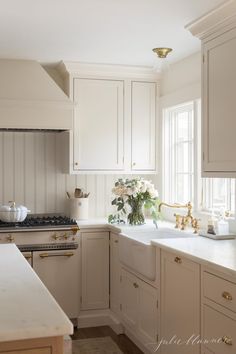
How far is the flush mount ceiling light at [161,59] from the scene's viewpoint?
4004mm

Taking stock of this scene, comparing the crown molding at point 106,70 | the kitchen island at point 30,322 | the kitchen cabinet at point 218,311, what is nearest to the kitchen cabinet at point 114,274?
the crown molding at point 106,70

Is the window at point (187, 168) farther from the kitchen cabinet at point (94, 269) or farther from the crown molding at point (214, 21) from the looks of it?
the crown molding at point (214, 21)

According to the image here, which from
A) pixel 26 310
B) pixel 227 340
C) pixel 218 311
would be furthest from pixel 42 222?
pixel 26 310

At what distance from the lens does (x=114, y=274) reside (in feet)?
14.4

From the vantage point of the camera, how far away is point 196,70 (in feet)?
13.8

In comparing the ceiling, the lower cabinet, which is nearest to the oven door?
the lower cabinet

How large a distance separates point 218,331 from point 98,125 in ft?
8.52

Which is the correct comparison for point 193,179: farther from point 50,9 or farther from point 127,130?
point 50,9

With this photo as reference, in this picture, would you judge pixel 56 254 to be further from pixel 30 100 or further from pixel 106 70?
pixel 106 70

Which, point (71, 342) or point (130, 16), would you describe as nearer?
point (130, 16)

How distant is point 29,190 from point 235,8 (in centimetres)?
270

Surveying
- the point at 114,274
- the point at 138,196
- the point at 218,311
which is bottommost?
the point at 114,274

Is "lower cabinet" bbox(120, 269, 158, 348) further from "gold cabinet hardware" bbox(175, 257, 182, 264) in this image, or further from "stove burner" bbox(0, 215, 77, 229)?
"stove burner" bbox(0, 215, 77, 229)

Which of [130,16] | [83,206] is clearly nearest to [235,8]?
[130,16]
